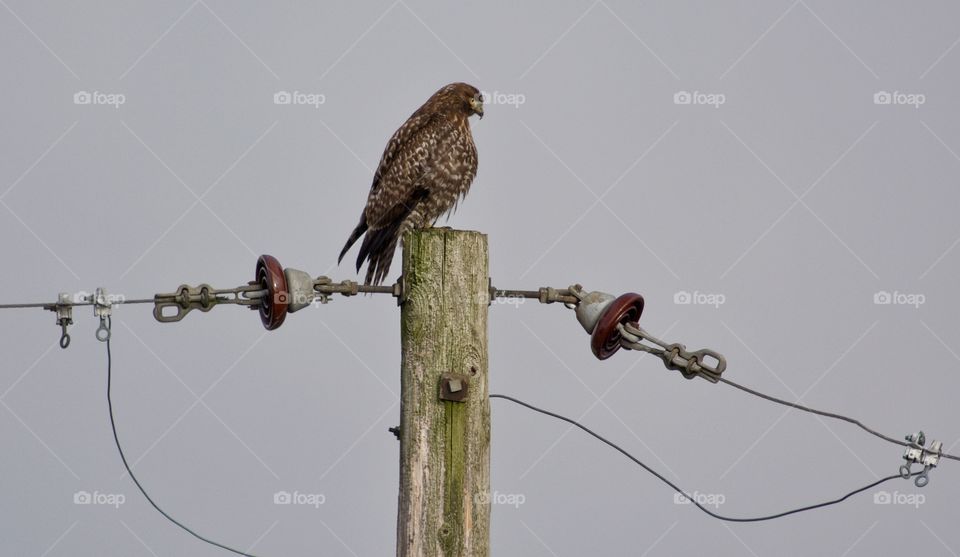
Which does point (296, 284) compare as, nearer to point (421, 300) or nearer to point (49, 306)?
point (421, 300)

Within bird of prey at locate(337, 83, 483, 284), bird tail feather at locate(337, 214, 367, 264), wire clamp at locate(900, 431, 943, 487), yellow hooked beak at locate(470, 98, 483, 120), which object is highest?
yellow hooked beak at locate(470, 98, 483, 120)

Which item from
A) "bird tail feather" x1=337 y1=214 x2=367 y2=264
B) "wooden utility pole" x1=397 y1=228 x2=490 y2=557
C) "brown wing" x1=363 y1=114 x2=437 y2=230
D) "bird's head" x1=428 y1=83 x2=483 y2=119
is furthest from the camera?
"bird's head" x1=428 y1=83 x2=483 y2=119

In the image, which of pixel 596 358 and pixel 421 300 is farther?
pixel 596 358

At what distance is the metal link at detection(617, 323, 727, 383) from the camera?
5430 millimetres

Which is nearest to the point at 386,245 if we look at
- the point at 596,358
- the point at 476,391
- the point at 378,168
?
the point at 378,168

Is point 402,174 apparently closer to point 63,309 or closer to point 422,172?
point 422,172

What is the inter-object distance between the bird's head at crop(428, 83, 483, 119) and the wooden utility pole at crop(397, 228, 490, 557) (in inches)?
180

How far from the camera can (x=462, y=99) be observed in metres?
9.58

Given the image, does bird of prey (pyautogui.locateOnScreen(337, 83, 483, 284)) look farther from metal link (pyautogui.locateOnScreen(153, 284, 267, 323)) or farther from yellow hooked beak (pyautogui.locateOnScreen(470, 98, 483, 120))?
metal link (pyautogui.locateOnScreen(153, 284, 267, 323))

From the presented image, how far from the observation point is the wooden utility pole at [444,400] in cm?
486

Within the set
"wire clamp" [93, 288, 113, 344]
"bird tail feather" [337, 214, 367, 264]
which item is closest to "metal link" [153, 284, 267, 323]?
"wire clamp" [93, 288, 113, 344]

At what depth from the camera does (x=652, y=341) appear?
5543mm

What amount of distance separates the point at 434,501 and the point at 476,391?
1.52 ft

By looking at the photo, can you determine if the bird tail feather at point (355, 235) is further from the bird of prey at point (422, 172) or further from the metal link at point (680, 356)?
the metal link at point (680, 356)
